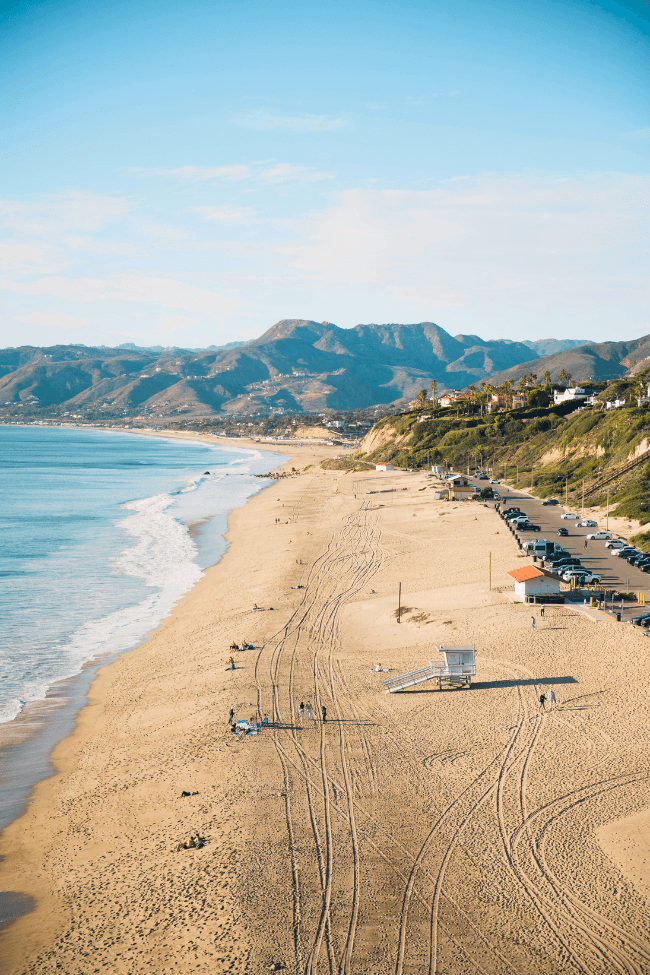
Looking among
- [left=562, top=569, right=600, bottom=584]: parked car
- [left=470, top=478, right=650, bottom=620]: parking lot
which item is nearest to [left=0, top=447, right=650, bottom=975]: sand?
[left=562, top=569, right=600, bottom=584]: parked car

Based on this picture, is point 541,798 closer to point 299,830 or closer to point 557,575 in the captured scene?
point 299,830

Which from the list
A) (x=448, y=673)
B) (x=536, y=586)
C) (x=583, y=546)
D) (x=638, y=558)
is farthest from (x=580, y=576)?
(x=448, y=673)

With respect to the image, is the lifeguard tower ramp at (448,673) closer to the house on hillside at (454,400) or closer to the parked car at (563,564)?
the parked car at (563,564)

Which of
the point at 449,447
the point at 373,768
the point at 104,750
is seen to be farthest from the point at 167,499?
the point at 373,768

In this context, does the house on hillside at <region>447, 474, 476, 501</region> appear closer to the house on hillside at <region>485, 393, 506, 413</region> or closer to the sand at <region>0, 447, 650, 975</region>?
the sand at <region>0, 447, 650, 975</region>

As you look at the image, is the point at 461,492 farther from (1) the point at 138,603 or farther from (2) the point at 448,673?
(2) the point at 448,673

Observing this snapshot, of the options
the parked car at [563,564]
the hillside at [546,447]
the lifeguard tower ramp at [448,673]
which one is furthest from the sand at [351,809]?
the hillside at [546,447]
